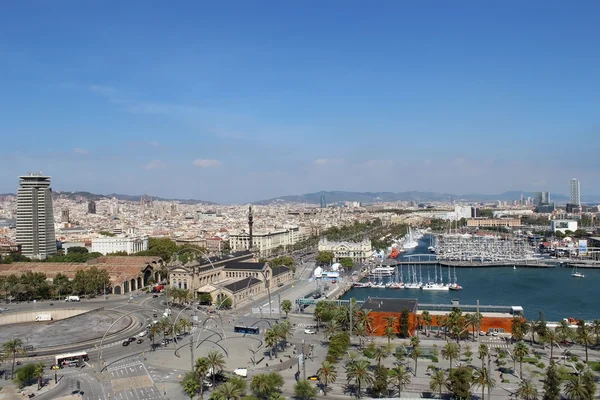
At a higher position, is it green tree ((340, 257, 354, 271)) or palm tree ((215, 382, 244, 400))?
palm tree ((215, 382, 244, 400))

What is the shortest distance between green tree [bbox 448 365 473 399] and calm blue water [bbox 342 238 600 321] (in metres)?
17.7

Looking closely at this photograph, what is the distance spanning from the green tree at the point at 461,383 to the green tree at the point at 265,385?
19.8 feet

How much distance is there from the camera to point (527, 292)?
42.3m

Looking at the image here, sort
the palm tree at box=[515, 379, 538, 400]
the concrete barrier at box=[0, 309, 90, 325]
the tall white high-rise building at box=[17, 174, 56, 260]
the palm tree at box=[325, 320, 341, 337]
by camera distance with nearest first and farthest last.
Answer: the palm tree at box=[515, 379, 538, 400], the palm tree at box=[325, 320, 341, 337], the concrete barrier at box=[0, 309, 90, 325], the tall white high-rise building at box=[17, 174, 56, 260]

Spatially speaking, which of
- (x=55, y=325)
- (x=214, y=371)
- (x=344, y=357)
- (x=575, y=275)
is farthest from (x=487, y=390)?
(x=575, y=275)

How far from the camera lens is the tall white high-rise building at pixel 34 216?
5734 cm

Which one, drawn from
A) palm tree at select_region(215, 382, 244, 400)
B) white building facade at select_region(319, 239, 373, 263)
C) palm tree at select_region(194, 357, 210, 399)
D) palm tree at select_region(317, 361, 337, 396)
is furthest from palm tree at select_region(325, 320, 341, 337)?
white building facade at select_region(319, 239, 373, 263)

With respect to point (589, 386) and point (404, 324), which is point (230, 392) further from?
point (404, 324)

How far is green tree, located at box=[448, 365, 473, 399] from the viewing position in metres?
17.2

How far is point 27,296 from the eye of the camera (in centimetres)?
4000

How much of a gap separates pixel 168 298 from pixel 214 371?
18.9m

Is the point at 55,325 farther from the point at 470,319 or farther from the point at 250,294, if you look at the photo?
the point at 470,319

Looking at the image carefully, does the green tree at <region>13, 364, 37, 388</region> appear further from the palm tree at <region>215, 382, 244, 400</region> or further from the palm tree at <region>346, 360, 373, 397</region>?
the palm tree at <region>346, 360, 373, 397</region>

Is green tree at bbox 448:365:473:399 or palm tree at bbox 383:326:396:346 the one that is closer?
green tree at bbox 448:365:473:399
